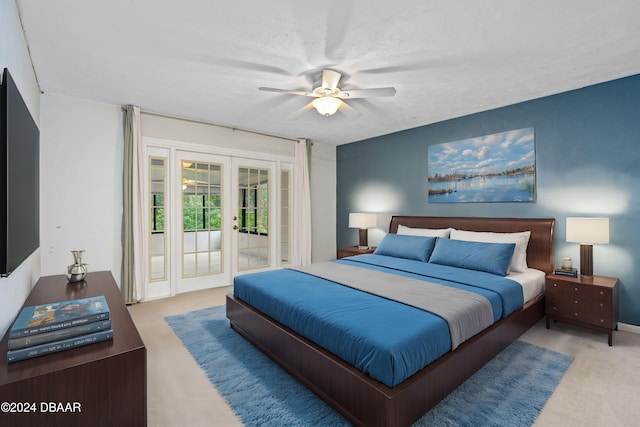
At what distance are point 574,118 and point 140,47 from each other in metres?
4.21

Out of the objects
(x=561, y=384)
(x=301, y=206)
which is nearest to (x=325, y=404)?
(x=561, y=384)

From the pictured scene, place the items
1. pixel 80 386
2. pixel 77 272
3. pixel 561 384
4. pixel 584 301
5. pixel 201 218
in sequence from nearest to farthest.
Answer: pixel 80 386, pixel 561 384, pixel 77 272, pixel 584 301, pixel 201 218

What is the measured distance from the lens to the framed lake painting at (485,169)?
11.8ft

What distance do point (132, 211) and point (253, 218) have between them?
5.83 ft

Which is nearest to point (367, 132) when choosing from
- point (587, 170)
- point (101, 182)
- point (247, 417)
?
point (587, 170)

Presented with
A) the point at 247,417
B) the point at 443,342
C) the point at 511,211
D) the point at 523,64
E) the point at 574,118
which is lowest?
the point at 247,417

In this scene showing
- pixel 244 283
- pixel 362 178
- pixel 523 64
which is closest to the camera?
pixel 523 64

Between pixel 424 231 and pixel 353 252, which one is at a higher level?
pixel 424 231

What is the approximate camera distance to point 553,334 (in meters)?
2.94

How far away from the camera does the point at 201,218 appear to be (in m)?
4.49

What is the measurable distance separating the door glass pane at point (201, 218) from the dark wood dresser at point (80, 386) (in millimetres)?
2956

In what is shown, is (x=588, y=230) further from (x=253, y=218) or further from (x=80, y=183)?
(x=80, y=183)

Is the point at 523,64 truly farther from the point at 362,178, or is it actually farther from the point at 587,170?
the point at 362,178

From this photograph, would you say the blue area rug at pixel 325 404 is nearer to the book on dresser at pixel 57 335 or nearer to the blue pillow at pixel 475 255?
the blue pillow at pixel 475 255
